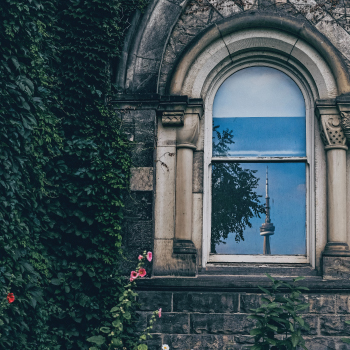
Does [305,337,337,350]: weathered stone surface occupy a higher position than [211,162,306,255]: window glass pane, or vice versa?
[211,162,306,255]: window glass pane

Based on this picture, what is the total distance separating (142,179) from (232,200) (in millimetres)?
1073

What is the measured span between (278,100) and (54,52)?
262 cm

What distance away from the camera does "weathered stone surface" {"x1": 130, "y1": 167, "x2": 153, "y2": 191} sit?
220 inches

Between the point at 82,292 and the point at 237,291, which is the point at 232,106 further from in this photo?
the point at 82,292

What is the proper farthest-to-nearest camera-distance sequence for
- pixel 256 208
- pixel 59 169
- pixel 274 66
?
pixel 274 66, pixel 256 208, pixel 59 169

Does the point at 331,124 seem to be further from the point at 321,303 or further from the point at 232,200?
the point at 321,303

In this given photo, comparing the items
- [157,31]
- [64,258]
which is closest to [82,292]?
[64,258]

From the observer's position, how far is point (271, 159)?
5.83 metres

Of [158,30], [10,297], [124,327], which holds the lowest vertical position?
[124,327]

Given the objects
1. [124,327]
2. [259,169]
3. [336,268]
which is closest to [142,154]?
[259,169]

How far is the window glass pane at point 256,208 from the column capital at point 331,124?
44cm

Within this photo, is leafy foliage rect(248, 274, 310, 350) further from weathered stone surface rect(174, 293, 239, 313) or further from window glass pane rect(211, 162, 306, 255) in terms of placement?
window glass pane rect(211, 162, 306, 255)

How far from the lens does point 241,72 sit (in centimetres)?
611

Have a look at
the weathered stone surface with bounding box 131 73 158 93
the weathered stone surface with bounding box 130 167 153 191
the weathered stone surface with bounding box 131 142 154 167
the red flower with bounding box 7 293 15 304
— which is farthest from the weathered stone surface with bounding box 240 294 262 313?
the weathered stone surface with bounding box 131 73 158 93
